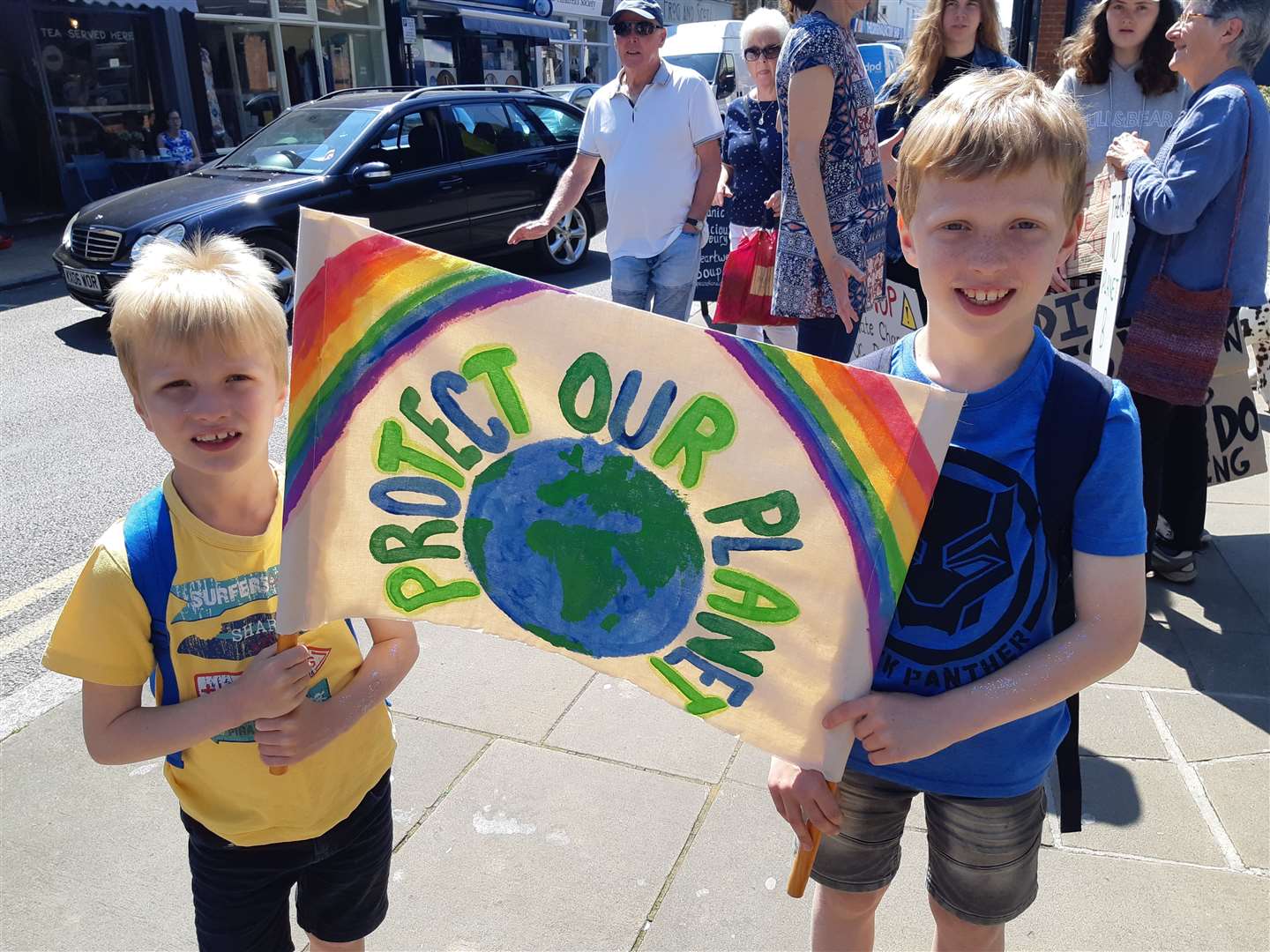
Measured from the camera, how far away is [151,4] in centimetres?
1432

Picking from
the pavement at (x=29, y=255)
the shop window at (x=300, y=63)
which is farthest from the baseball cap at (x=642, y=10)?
the shop window at (x=300, y=63)

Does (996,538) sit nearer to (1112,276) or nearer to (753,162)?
(1112,276)

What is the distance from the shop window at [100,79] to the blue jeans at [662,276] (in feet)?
43.9

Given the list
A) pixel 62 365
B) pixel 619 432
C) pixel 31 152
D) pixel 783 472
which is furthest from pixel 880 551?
pixel 31 152

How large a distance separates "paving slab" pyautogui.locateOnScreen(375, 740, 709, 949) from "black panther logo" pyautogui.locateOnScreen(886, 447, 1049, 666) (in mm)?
1123

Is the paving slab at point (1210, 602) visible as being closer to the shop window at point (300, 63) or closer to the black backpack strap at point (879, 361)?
the black backpack strap at point (879, 361)

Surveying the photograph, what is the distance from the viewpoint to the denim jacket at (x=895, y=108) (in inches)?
149

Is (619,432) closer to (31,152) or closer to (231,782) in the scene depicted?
(231,782)

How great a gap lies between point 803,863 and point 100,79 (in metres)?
17.6

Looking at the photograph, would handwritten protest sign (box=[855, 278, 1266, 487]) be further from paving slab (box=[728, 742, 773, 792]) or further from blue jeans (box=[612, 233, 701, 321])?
paving slab (box=[728, 742, 773, 792])

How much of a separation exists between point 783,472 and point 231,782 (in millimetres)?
961

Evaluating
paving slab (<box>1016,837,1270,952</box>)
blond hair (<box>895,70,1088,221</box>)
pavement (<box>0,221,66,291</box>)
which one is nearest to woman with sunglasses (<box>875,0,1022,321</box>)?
paving slab (<box>1016,837,1270,952</box>)

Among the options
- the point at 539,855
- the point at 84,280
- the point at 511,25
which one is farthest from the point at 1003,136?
the point at 511,25

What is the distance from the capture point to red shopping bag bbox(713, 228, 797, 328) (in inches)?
177
